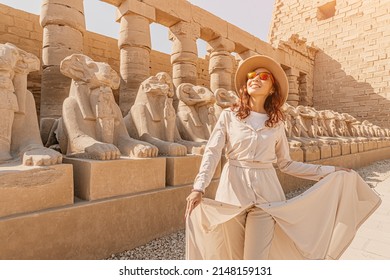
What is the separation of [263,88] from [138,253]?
195 cm

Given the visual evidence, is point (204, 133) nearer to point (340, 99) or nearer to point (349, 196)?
point (349, 196)

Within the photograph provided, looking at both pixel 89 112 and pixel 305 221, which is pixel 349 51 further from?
pixel 305 221

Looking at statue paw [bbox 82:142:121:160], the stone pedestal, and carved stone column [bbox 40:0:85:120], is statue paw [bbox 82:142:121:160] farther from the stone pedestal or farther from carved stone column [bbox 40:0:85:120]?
the stone pedestal

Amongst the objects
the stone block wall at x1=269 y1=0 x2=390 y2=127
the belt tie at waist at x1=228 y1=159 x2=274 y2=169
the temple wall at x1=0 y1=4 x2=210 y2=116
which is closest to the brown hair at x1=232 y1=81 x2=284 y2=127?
the belt tie at waist at x1=228 y1=159 x2=274 y2=169

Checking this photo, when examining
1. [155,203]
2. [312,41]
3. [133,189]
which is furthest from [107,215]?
[312,41]

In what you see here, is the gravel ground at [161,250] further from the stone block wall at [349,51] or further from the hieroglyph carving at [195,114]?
the stone block wall at [349,51]

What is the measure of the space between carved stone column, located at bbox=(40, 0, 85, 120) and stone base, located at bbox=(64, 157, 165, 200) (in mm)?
3596

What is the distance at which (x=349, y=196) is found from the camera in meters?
1.76

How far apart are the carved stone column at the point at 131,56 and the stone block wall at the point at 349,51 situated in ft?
26.7

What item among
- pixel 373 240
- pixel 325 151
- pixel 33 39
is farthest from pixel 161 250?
pixel 33 39

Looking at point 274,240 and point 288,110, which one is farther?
point 288,110

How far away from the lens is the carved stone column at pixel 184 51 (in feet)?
28.5

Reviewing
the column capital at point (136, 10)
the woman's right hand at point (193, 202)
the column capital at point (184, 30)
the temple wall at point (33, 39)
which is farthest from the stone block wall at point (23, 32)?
the woman's right hand at point (193, 202)

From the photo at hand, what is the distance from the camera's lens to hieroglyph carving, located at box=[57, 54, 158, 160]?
9.20 feet
